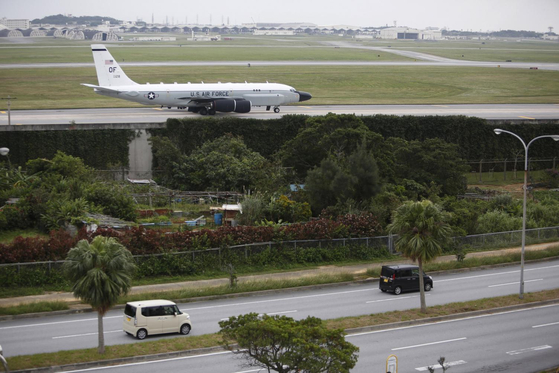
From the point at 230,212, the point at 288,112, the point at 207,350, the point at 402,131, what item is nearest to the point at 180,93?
the point at 288,112

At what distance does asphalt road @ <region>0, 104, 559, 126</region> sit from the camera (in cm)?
6168

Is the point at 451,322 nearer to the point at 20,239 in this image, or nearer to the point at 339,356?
the point at 339,356

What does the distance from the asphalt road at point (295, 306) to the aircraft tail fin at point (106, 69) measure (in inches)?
1596

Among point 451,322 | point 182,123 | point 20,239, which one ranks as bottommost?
point 451,322

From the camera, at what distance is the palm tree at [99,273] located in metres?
23.2

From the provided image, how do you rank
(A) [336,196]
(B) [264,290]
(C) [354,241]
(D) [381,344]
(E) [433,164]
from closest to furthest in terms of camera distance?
(D) [381,344] → (B) [264,290] → (C) [354,241] → (A) [336,196] → (E) [433,164]

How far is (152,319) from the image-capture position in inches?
1024

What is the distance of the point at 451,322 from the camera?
29672mm

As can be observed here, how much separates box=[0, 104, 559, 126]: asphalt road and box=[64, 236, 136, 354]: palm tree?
38.1m

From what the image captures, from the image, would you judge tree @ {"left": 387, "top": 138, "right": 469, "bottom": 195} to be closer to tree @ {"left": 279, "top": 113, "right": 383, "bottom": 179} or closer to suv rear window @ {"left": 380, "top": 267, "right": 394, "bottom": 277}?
tree @ {"left": 279, "top": 113, "right": 383, "bottom": 179}

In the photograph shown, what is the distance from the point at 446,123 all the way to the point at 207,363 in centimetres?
4742

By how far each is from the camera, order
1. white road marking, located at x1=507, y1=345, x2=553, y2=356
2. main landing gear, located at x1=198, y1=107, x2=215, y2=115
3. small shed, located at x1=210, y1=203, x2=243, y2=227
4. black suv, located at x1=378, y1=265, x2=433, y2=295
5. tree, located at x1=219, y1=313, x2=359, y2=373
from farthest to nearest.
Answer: main landing gear, located at x1=198, y1=107, x2=215, y2=115 < small shed, located at x1=210, y1=203, x2=243, y2=227 < black suv, located at x1=378, y1=265, x2=433, y2=295 < white road marking, located at x1=507, y1=345, x2=553, y2=356 < tree, located at x1=219, y1=313, x2=359, y2=373

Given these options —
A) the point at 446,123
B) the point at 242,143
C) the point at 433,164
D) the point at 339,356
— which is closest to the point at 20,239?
the point at 339,356

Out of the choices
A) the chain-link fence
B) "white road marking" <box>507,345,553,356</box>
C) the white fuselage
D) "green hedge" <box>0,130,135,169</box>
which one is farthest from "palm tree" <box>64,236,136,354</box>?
the white fuselage
